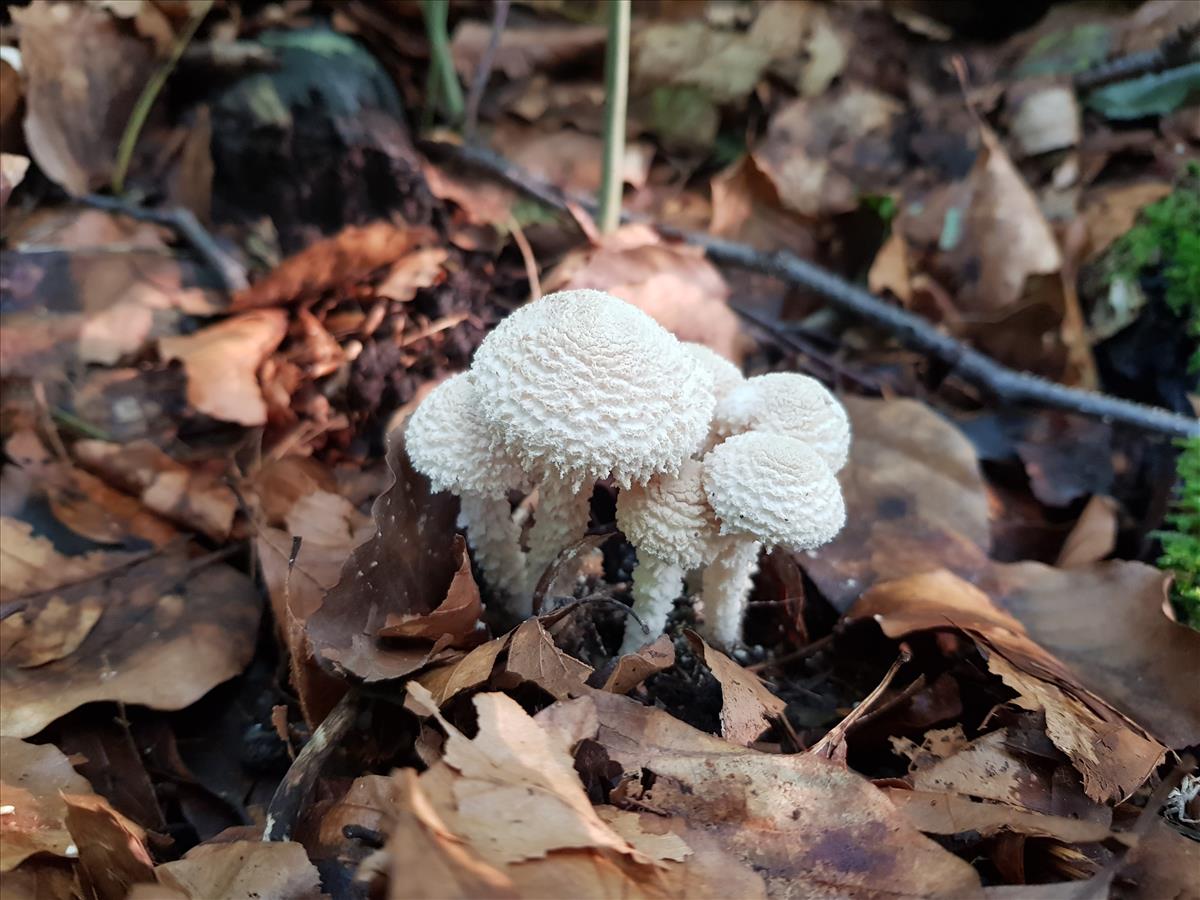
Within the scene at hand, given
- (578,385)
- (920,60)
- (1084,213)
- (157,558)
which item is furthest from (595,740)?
(920,60)

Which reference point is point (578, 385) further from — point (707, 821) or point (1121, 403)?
point (1121, 403)

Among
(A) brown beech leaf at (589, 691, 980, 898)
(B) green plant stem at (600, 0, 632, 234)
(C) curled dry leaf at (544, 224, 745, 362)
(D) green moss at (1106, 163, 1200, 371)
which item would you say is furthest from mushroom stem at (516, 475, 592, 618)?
(D) green moss at (1106, 163, 1200, 371)

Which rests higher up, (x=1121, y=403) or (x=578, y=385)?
(x=578, y=385)

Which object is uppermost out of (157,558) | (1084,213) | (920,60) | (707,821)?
(920,60)

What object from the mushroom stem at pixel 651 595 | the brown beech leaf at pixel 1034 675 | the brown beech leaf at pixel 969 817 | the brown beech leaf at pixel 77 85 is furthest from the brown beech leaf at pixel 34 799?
the brown beech leaf at pixel 77 85

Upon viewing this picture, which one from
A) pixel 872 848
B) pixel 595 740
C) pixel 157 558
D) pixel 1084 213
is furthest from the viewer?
pixel 1084 213

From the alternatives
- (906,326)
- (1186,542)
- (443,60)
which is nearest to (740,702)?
(1186,542)
